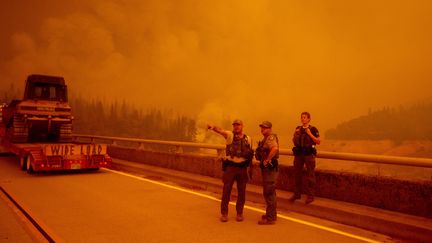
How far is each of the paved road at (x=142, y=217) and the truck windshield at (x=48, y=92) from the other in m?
7.71

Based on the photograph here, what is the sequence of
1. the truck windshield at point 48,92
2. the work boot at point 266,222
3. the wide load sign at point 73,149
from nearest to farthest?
1. the work boot at point 266,222
2. the wide load sign at point 73,149
3. the truck windshield at point 48,92

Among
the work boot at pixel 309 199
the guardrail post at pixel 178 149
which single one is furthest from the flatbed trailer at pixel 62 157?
the work boot at pixel 309 199

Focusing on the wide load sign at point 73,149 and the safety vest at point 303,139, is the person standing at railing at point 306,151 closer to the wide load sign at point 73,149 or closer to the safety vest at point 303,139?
the safety vest at point 303,139

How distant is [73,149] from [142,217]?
25.2 ft

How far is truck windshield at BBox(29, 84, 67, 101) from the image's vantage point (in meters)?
18.1

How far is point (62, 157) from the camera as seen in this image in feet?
44.5

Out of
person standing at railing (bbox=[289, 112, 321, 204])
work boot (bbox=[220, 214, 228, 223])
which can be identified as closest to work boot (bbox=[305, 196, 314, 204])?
person standing at railing (bbox=[289, 112, 321, 204])

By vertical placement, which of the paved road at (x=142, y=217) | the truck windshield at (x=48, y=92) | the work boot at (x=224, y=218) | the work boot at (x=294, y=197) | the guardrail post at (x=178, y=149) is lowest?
the paved road at (x=142, y=217)

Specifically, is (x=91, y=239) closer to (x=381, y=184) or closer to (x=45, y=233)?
(x=45, y=233)

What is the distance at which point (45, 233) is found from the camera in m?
6.10

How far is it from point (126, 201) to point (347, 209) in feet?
16.7

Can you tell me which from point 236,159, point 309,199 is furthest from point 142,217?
point 309,199

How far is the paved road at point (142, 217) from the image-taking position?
239 inches

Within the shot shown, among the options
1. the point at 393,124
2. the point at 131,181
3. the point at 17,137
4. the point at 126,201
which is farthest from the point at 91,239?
the point at 393,124
